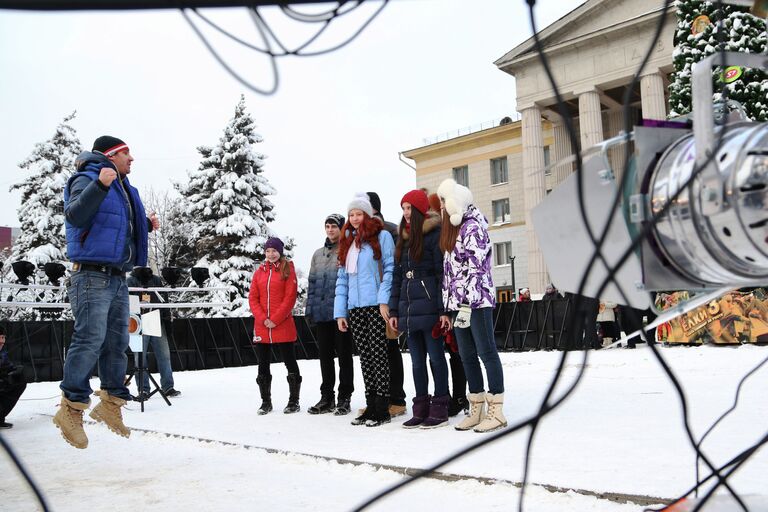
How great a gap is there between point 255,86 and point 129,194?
278 cm

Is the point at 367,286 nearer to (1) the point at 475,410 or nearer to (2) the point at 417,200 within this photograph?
→ (2) the point at 417,200

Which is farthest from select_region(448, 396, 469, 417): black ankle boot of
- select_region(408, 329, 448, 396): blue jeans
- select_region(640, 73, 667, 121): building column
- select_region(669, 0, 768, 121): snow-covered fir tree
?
select_region(640, 73, 667, 121): building column

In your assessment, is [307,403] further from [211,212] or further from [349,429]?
[211,212]

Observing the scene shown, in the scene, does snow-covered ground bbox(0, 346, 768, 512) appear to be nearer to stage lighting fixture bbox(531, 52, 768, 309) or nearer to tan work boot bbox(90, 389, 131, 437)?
tan work boot bbox(90, 389, 131, 437)

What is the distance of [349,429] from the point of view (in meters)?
4.82

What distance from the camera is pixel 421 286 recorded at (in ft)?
16.6

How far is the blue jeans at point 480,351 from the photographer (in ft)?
15.0

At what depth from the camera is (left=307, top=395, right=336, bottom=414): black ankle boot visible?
5.83 meters

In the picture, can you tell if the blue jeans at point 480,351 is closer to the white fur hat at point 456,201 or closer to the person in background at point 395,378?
the white fur hat at point 456,201

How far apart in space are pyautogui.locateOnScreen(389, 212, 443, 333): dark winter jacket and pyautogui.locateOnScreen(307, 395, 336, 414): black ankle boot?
123 cm

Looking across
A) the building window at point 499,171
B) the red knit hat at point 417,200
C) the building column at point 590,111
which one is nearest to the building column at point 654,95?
the building column at point 590,111

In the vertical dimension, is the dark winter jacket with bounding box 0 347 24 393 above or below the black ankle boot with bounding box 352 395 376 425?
above

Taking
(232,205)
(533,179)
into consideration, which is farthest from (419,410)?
(533,179)

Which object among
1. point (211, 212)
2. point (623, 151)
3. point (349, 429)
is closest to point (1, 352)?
point (349, 429)
